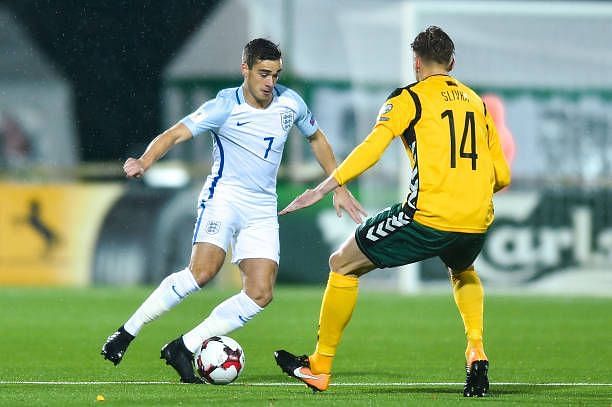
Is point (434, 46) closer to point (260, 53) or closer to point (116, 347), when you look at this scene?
point (260, 53)

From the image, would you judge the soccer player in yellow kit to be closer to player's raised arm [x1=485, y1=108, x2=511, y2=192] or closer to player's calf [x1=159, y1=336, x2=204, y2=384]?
player's raised arm [x1=485, y1=108, x2=511, y2=192]

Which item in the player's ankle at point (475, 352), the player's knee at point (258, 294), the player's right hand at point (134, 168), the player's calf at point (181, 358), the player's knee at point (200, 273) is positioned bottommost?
the player's calf at point (181, 358)

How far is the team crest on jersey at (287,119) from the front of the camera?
28.8 ft

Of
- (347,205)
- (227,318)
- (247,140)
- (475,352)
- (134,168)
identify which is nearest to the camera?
(475,352)

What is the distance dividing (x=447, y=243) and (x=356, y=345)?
11.3 ft

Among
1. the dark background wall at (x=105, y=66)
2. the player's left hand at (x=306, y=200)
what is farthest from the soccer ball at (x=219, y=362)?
the dark background wall at (x=105, y=66)

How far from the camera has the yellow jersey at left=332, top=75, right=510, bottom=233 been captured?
7703mm

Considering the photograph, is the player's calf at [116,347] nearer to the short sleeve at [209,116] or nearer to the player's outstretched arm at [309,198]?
the short sleeve at [209,116]

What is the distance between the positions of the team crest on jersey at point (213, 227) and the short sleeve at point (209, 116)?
1.79ft

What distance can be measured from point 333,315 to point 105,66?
2240 cm

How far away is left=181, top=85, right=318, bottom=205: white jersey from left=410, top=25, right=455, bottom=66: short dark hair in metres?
1.22

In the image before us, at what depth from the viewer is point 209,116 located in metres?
8.55

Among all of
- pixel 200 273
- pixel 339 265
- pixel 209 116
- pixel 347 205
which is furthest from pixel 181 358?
pixel 209 116

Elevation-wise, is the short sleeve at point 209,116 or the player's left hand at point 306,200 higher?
the short sleeve at point 209,116
